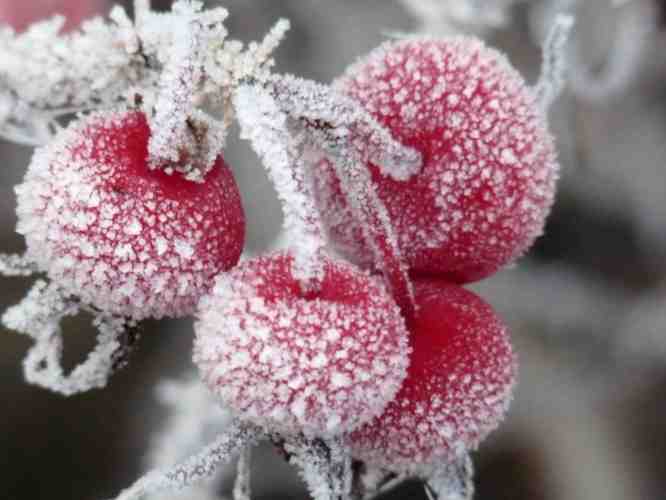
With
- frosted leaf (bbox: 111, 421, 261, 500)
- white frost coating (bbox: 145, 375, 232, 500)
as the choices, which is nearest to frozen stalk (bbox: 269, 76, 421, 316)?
frosted leaf (bbox: 111, 421, 261, 500)

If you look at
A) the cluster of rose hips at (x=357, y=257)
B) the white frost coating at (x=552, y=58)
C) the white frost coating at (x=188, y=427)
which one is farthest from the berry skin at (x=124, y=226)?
the white frost coating at (x=188, y=427)

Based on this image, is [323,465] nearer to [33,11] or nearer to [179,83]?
[179,83]

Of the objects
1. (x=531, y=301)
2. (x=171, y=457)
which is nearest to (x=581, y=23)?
(x=531, y=301)

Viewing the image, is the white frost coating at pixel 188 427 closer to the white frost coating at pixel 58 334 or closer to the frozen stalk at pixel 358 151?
the white frost coating at pixel 58 334

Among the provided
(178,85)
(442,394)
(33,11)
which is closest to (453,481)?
(442,394)

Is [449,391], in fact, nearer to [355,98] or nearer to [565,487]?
[355,98]

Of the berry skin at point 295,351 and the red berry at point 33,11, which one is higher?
the red berry at point 33,11
